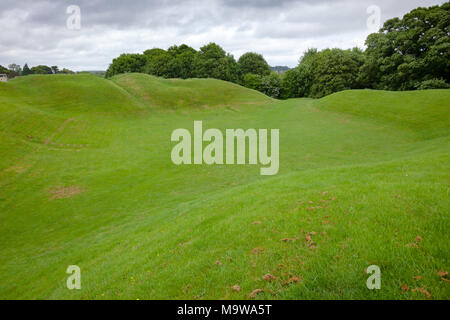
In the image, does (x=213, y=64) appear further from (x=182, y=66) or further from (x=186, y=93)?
(x=186, y=93)

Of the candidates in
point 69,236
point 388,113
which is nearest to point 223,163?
point 69,236

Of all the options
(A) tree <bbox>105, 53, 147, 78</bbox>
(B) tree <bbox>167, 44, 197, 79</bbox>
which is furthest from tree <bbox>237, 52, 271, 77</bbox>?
(A) tree <bbox>105, 53, 147, 78</bbox>

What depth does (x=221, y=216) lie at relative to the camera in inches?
421

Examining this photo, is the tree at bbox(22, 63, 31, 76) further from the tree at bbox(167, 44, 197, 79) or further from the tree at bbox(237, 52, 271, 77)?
the tree at bbox(237, 52, 271, 77)

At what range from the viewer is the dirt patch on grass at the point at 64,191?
18.8 m

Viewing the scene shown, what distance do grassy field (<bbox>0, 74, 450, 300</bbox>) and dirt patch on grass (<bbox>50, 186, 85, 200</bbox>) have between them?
89 mm

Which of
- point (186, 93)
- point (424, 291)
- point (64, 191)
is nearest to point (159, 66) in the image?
point (186, 93)

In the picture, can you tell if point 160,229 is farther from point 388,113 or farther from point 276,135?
point 388,113

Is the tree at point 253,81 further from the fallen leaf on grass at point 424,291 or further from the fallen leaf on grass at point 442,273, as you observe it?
the fallen leaf on grass at point 424,291

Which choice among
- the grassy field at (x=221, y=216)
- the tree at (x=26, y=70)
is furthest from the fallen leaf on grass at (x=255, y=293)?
the tree at (x=26, y=70)

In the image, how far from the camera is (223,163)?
81.1 feet

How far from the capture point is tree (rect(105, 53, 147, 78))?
10454 cm

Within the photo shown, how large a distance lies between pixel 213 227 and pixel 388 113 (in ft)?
135

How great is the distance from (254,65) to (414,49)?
64.3 meters
